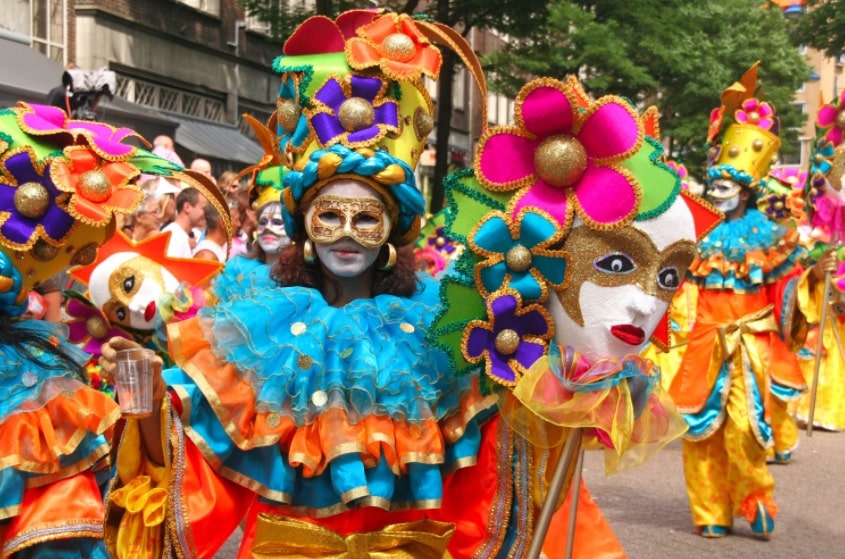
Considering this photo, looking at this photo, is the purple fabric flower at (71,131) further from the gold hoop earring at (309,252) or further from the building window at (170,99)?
the building window at (170,99)

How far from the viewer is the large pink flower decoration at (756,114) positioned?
816 cm

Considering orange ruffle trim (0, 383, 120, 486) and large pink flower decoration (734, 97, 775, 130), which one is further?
large pink flower decoration (734, 97, 775, 130)

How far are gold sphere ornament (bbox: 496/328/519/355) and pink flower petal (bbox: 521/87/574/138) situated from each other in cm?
51

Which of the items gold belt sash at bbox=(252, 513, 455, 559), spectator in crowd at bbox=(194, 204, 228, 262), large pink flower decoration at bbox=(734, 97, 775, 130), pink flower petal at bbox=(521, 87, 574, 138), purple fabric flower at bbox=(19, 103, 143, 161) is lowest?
gold belt sash at bbox=(252, 513, 455, 559)

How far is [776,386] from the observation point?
7770 mm

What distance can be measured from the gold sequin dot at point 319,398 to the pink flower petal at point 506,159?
0.71 m

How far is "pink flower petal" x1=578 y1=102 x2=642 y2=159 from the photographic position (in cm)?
329

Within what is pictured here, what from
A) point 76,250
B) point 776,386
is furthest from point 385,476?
point 776,386

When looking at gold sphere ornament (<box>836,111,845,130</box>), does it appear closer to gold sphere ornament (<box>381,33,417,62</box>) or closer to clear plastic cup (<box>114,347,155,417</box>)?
gold sphere ornament (<box>381,33,417,62</box>)

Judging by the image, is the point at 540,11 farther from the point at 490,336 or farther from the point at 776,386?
the point at 490,336

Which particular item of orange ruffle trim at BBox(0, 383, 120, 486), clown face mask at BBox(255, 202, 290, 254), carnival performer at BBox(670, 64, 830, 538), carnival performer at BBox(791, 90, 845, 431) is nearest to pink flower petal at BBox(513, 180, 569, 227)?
orange ruffle trim at BBox(0, 383, 120, 486)

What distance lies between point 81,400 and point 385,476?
121cm

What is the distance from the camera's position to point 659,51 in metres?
20.1

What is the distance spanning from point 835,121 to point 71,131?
430 centimetres
